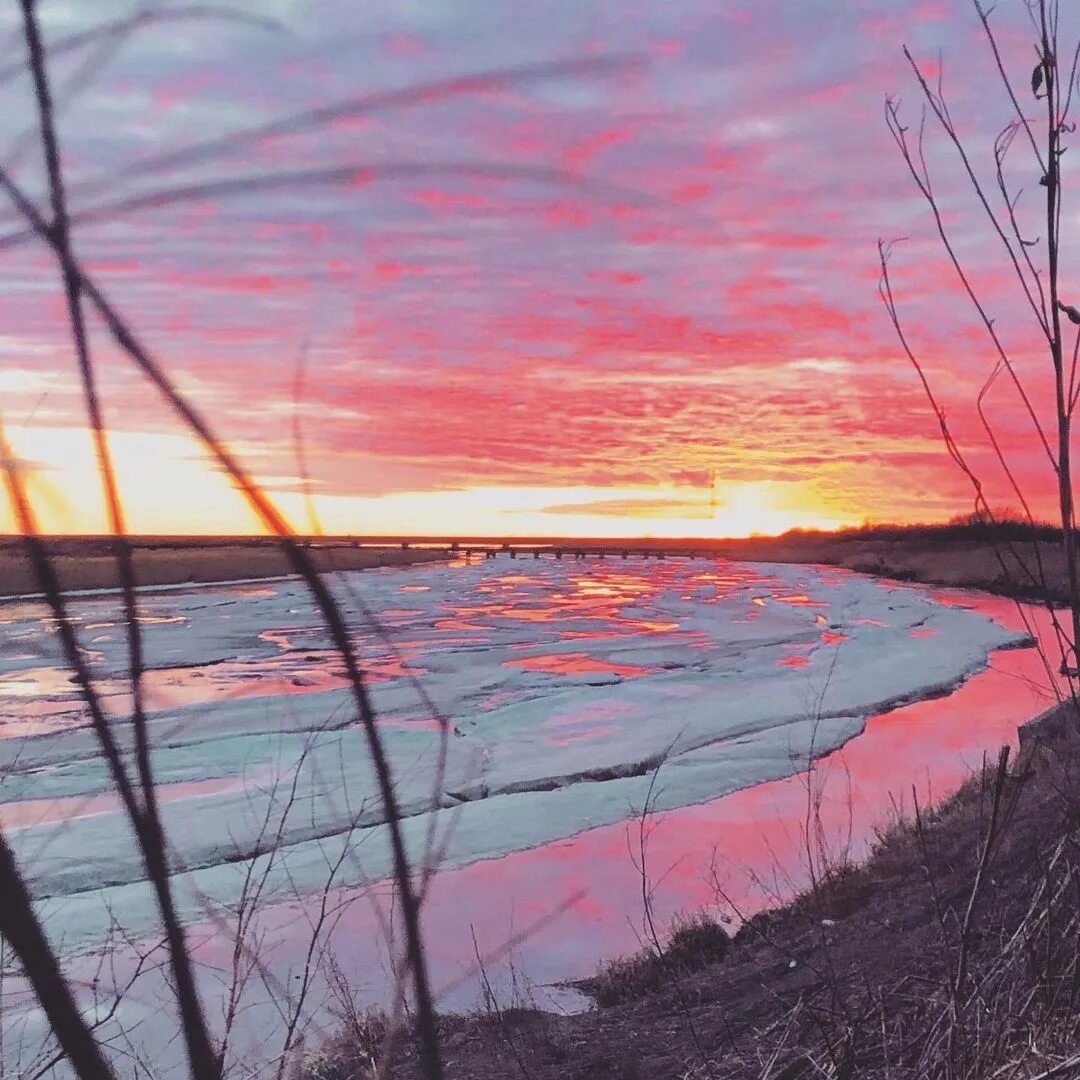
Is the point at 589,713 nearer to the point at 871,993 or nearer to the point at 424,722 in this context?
the point at 424,722

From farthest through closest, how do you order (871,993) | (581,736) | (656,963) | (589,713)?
(589,713) → (581,736) → (656,963) → (871,993)

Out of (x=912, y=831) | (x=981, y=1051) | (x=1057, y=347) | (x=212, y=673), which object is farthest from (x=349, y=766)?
(x=1057, y=347)

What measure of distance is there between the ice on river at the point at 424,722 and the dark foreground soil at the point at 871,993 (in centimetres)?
101

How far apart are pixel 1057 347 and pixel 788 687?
16155mm

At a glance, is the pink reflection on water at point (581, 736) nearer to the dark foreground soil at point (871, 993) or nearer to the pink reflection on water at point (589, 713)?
the pink reflection on water at point (589, 713)

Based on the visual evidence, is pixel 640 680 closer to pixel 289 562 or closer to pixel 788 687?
pixel 788 687

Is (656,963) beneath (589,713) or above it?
above

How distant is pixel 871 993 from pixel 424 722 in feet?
33.8

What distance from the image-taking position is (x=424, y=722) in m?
13.2

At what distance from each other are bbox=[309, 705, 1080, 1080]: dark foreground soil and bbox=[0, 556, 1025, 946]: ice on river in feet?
3.30

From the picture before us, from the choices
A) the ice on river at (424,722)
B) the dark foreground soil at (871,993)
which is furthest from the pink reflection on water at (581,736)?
the dark foreground soil at (871,993)

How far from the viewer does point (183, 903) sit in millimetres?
7402

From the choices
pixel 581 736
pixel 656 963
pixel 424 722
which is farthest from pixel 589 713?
pixel 656 963

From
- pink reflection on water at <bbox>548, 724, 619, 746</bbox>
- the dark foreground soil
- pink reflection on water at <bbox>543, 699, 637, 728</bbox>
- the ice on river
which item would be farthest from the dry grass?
pink reflection on water at <bbox>543, 699, 637, 728</bbox>
